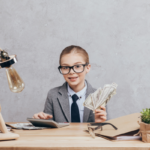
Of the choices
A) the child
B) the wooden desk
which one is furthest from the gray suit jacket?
the wooden desk

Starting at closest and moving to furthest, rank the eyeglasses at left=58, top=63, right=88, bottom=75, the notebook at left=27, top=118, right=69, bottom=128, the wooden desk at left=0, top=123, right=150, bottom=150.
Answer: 1. the wooden desk at left=0, top=123, right=150, bottom=150
2. the notebook at left=27, top=118, right=69, bottom=128
3. the eyeglasses at left=58, top=63, right=88, bottom=75

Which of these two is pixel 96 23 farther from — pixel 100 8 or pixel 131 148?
pixel 131 148

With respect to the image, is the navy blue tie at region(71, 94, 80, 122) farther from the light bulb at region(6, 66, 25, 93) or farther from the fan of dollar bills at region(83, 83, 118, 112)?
the light bulb at region(6, 66, 25, 93)

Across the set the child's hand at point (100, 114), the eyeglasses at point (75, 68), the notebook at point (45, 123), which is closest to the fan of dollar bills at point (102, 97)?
the child's hand at point (100, 114)

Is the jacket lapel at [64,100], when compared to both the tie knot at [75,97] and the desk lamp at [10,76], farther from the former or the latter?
the desk lamp at [10,76]

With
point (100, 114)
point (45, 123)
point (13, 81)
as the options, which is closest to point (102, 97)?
point (100, 114)

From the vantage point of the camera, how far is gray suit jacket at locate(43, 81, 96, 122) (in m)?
1.52

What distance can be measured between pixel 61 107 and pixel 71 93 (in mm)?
152

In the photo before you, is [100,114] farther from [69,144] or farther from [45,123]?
[69,144]

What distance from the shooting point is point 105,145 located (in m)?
0.65

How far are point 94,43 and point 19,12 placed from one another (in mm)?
923

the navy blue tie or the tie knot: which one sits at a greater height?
the tie knot

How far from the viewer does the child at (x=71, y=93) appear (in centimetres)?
152

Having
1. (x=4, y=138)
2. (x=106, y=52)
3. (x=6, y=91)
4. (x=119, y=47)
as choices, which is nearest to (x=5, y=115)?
(x=6, y=91)
